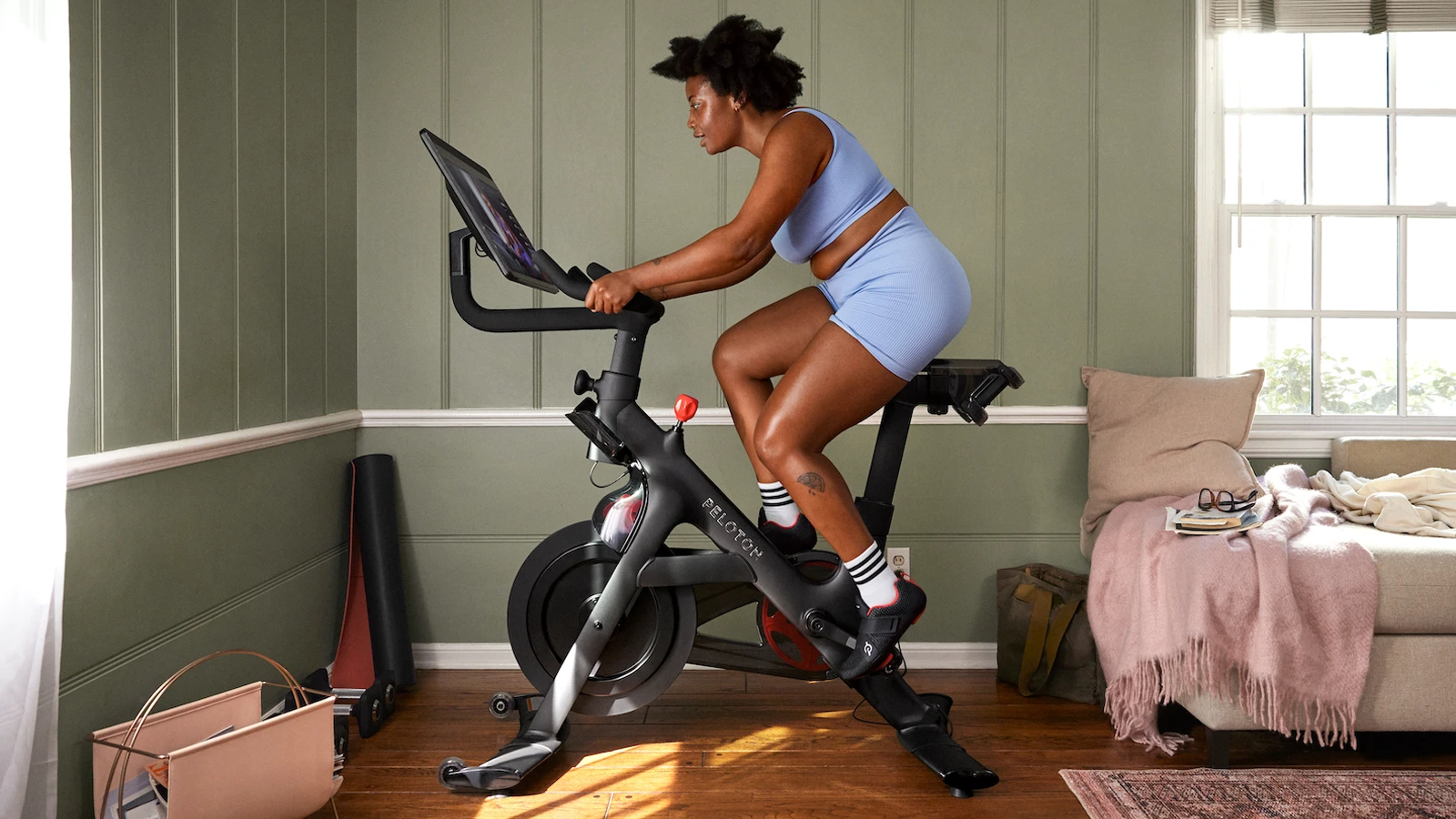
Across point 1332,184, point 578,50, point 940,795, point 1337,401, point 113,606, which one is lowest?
point 940,795

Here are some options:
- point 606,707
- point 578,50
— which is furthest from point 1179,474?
point 578,50

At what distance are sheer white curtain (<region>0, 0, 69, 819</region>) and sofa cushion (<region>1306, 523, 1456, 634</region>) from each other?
2566 millimetres

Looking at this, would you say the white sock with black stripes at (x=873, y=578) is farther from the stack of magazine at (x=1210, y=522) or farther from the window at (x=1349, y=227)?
the window at (x=1349, y=227)

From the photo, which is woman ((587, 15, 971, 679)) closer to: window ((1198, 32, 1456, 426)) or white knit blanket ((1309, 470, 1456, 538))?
white knit blanket ((1309, 470, 1456, 538))

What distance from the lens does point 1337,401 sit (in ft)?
9.73

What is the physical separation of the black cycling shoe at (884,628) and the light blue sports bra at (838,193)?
2.63 ft

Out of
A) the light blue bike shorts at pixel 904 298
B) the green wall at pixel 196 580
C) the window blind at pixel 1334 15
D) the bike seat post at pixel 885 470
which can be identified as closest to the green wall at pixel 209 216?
the green wall at pixel 196 580

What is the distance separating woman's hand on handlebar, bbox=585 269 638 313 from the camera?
1.84 meters

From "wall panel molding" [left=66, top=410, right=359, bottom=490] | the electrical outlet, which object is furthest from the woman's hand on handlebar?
the electrical outlet

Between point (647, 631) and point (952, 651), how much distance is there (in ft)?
3.80

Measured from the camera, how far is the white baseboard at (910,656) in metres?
2.80

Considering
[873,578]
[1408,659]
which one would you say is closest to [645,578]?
[873,578]

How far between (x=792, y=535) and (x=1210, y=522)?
39.6 inches

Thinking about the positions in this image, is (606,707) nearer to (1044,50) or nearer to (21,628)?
(21,628)
